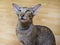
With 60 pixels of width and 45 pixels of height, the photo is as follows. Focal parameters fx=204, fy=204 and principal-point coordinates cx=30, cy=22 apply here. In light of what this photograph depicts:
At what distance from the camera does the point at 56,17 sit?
229 centimetres

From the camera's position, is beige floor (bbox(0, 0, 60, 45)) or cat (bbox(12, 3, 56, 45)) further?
beige floor (bbox(0, 0, 60, 45))

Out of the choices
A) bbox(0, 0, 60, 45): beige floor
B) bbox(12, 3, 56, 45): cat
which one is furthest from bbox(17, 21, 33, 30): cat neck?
bbox(0, 0, 60, 45): beige floor

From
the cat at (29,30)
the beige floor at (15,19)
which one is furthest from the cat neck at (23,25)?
the beige floor at (15,19)

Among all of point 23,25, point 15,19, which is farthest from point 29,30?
point 15,19

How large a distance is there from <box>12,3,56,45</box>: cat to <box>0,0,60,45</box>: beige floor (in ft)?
1.58

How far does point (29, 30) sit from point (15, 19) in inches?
29.2

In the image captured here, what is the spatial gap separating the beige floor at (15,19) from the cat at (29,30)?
1.58 feet

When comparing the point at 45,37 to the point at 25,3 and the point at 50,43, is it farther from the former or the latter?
the point at 25,3

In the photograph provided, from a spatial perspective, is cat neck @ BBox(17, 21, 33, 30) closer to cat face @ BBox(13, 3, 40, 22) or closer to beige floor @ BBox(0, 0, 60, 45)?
cat face @ BBox(13, 3, 40, 22)

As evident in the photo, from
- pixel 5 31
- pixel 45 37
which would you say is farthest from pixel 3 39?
pixel 45 37

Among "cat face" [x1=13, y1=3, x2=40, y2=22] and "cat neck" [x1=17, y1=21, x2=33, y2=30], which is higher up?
"cat face" [x1=13, y1=3, x2=40, y2=22]

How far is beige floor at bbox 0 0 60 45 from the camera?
2.11 meters

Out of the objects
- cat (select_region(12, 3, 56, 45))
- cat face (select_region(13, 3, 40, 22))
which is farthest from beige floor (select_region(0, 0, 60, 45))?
cat face (select_region(13, 3, 40, 22))

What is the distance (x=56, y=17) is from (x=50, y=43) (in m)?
0.73
